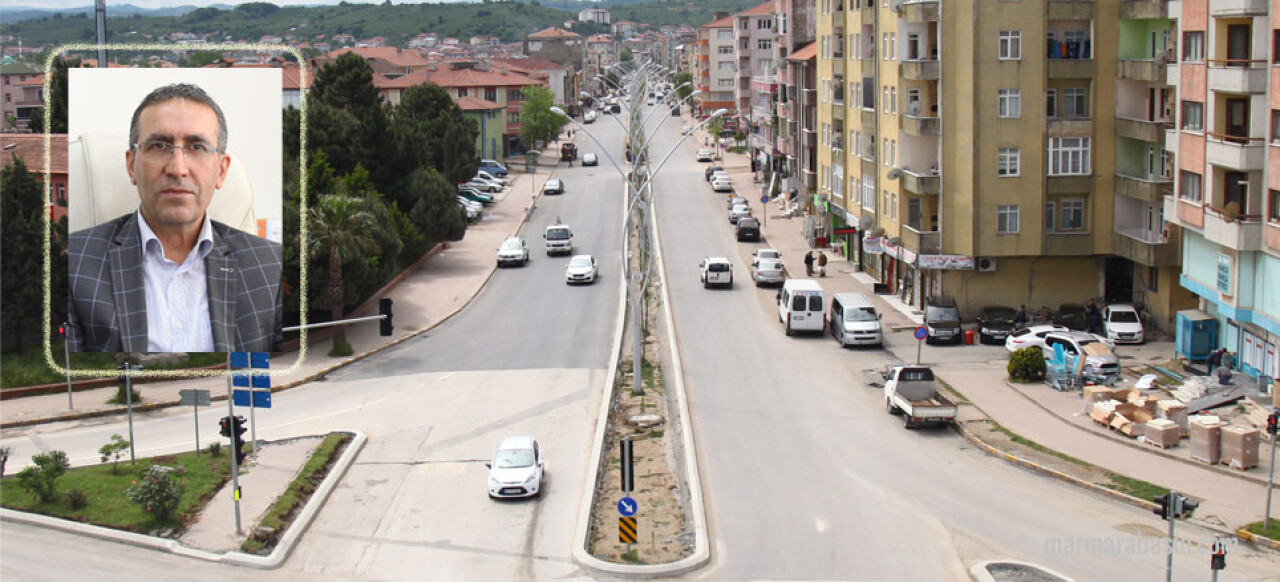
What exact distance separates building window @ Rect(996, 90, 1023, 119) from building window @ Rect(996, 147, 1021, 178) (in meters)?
1.30

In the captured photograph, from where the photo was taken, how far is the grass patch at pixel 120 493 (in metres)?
31.9

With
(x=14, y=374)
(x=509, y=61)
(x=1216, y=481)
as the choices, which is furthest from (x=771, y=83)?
(x=509, y=61)

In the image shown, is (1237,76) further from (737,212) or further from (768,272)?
(737,212)

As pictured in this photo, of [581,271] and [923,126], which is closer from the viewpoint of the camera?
[923,126]

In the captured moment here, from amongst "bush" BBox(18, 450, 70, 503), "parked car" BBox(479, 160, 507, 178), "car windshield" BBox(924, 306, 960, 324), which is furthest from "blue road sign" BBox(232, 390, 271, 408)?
"parked car" BBox(479, 160, 507, 178)

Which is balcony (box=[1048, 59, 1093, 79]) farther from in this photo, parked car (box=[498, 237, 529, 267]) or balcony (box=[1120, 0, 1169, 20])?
parked car (box=[498, 237, 529, 267])

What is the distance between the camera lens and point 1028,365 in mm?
43750

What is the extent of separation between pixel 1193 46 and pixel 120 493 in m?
35.1

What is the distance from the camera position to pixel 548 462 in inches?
1451

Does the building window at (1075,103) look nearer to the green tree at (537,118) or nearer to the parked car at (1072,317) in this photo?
the parked car at (1072,317)

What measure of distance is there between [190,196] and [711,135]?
129 metres

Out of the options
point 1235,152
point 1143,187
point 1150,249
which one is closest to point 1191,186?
point 1235,152

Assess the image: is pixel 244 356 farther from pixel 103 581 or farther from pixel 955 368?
pixel 955 368

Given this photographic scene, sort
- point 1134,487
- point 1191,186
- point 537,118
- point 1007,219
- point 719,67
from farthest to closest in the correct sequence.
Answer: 1. point 719,67
2. point 537,118
3. point 1007,219
4. point 1191,186
5. point 1134,487
